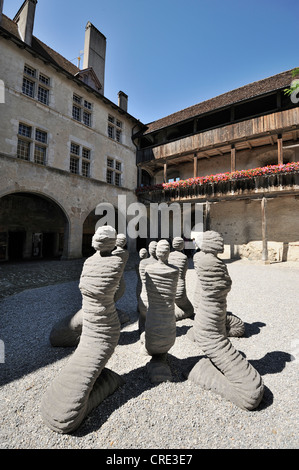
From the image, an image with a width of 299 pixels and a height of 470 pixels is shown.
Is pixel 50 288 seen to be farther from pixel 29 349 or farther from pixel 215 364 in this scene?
pixel 215 364

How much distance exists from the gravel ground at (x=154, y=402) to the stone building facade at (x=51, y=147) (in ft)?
29.7

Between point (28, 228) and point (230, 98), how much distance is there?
16.3 meters

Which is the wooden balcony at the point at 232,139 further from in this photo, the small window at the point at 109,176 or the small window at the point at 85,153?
the small window at the point at 85,153

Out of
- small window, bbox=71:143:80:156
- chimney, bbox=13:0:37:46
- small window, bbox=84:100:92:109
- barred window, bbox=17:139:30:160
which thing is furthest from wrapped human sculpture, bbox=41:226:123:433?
chimney, bbox=13:0:37:46

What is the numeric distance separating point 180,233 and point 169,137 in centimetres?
899

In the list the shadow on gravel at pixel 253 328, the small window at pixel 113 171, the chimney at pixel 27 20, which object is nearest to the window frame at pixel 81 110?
the small window at pixel 113 171

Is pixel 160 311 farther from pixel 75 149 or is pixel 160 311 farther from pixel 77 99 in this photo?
pixel 77 99

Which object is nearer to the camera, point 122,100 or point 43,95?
point 43,95

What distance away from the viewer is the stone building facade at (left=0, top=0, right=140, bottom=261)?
10.9m

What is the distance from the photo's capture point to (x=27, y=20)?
41.7 ft

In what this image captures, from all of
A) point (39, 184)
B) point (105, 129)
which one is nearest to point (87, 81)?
point (105, 129)

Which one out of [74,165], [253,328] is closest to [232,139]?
[74,165]

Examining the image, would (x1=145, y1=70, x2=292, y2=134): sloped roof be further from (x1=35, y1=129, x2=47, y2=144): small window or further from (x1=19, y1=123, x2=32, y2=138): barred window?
(x1=19, y1=123, x2=32, y2=138): barred window

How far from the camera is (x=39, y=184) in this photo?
11516 mm
